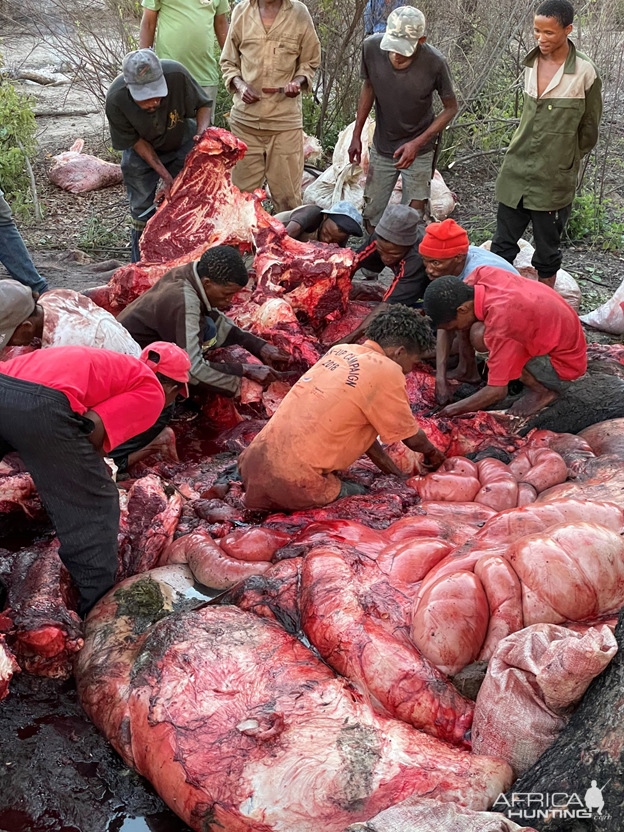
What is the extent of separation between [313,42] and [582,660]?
6.09 metres

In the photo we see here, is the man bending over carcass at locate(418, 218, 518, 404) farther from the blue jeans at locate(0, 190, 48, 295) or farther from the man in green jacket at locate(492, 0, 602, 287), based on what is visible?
the blue jeans at locate(0, 190, 48, 295)

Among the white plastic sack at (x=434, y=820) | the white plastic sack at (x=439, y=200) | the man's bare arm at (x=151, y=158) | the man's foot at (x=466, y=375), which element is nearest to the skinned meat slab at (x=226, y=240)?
the man's bare arm at (x=151, y=158)

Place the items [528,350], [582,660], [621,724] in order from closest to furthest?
[621,724], [582,660], [528,350]

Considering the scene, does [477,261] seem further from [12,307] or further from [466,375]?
[12,307]

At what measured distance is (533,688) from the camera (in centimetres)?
239

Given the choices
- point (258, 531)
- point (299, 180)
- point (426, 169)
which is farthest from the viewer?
point (299, 180)

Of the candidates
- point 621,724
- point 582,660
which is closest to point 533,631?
point 582,660

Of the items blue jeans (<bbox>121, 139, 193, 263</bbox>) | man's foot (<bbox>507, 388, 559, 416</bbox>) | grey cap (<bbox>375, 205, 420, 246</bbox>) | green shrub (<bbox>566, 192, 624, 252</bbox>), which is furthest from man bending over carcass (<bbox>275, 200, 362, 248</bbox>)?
green shrub (<bbox>566, 192, 624, 252</bbox>)

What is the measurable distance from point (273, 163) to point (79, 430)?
478cm

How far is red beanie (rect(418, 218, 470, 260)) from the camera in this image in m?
4.73

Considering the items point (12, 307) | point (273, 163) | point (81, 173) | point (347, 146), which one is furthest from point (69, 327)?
point (81, 173)

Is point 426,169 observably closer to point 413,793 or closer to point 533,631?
point 533,631

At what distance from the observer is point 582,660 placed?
229cm

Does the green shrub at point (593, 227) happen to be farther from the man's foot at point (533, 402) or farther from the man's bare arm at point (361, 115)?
the man's foot at point (533, 402)
